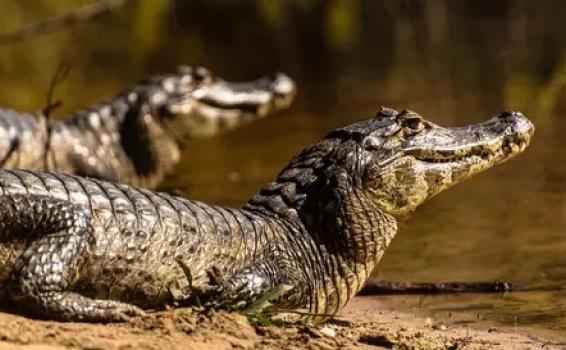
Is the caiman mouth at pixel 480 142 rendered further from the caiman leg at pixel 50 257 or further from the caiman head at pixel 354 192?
the caiman leg at pixel 50 257

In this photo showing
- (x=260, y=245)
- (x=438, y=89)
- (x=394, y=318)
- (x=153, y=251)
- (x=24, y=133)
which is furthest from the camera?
(x=438, y=89)

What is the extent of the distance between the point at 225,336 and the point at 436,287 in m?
1.86

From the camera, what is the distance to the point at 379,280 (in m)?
6.55

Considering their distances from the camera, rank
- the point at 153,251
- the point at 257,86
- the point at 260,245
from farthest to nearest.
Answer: the point at 257,86 → the point at 260,245 → the point at 153,251

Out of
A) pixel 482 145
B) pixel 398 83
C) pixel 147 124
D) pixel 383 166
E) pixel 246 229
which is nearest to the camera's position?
pixel 246 229

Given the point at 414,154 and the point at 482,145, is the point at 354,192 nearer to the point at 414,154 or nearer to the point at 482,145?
the point at 414,154

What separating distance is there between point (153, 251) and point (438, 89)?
8.46 metres

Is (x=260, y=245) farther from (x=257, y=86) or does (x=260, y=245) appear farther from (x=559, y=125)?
(x=257, y=86)

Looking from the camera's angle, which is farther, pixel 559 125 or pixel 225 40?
pixel 225 40

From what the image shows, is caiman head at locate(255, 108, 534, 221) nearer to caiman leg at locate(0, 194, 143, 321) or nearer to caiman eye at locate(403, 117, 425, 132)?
caiman eye at locate(403, 117, 425, 132)

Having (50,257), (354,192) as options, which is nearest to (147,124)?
(354,192)

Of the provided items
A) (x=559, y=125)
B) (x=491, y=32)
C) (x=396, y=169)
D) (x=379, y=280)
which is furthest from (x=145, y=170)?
(x=491, y=32)

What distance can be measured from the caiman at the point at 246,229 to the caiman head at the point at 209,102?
516cm

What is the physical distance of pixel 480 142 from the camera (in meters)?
6.07
